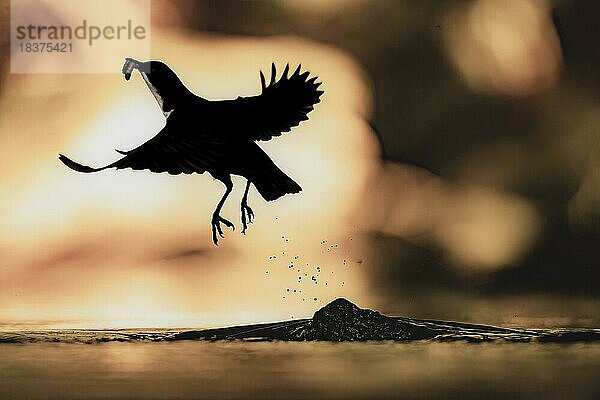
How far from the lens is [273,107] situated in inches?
132

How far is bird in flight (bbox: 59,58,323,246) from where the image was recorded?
10.8 feet

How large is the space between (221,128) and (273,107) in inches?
6.9

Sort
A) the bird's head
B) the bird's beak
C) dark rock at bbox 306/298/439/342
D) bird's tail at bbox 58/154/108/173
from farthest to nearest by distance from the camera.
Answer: dark rock at bbox 306/298/439/342 → the bird's beak → the bird's head → bird's tail at bbox 58/154/108/173

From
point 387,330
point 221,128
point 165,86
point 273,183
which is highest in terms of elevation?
point 165,86

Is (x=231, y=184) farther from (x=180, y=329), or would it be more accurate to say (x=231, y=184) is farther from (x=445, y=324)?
(x=445, y=324)

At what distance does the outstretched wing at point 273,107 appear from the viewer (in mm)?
3316

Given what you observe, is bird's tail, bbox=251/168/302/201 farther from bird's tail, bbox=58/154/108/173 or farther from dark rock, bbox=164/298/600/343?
bird's tail, bbox=58/154/108/173

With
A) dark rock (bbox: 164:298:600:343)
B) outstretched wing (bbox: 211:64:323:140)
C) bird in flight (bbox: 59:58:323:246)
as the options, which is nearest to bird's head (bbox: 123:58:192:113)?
bird in flight (bbox: 59:58:323:246)

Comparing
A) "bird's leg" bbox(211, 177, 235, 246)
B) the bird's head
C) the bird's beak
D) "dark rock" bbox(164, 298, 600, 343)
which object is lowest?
"dark rock" bbox(164, 298, 600, 343)

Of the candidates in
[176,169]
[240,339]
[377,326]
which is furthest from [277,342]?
[176,169]

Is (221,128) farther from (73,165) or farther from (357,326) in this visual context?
(357,326)

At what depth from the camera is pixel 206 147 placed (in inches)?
133

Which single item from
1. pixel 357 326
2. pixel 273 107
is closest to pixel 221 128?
pixel 273 107

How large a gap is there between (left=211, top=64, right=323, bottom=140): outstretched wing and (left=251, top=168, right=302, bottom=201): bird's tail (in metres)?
0.13
